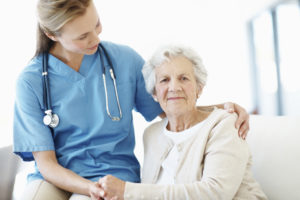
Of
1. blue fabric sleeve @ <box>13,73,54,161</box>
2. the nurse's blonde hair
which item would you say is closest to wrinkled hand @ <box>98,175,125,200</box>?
blue fabric sleeve @ <box>13,73,54,161</box>

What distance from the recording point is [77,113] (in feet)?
4.91

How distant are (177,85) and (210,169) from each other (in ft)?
1.25

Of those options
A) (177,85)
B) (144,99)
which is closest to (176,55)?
(177,85)

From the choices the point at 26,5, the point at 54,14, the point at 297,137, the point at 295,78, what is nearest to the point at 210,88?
the point at 295,78

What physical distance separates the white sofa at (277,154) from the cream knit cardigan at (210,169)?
14 centimetres

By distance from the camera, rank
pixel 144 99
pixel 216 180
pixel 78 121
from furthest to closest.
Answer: pixel 144 99 → pixel 78 121 → pixel 216 180

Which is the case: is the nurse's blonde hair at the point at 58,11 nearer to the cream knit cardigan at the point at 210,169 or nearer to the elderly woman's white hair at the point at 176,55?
the elderly woman's white hair at the point at 176,55

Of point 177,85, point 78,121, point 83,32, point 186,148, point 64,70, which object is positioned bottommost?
point 186,148

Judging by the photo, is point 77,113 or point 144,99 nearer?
point 77,113

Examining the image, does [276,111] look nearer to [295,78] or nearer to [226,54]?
[295,78]

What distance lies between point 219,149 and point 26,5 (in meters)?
2.17

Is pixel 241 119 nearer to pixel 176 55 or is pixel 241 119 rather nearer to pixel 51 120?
pixel 176 55

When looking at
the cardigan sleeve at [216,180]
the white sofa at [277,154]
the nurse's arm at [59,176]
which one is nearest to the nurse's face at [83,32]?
the nurse's arm at [59,176]

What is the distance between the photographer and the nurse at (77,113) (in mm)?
1381
